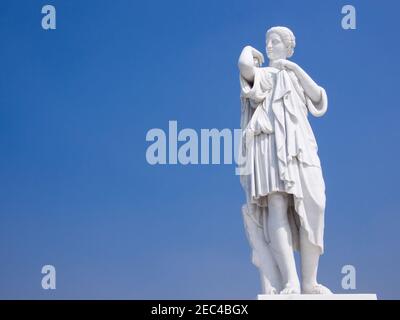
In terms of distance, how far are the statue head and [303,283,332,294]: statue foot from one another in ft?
12.0

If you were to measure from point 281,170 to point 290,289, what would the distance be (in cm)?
176

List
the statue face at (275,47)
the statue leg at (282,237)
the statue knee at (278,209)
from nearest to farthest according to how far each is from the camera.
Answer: the statue leg at (282,237), the statue knee at (278,209), the statue face at (275,47)

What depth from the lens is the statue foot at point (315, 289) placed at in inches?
549

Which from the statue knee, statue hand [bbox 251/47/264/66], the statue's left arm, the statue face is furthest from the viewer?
the statue face

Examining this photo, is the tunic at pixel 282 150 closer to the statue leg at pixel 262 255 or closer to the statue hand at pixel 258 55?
the statue leg at pixel 262 255

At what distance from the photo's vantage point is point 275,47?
14.9 m

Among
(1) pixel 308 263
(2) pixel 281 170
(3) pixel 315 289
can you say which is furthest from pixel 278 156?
(3) pixel 315 289

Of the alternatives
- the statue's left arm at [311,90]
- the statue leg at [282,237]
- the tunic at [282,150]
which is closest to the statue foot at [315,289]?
the statue leg at [282,237]

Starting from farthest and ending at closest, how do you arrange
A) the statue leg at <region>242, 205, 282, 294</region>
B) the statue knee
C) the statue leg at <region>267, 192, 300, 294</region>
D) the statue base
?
the statue leg at <region>242, 205, 282, 294</region>, the statue knee, the statue leg at <region>267, 192, 300, 294</region>, the statue base

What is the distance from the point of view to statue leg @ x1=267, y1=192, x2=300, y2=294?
14.0 metres

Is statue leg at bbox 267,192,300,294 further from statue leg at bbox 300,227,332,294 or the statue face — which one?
the statue face

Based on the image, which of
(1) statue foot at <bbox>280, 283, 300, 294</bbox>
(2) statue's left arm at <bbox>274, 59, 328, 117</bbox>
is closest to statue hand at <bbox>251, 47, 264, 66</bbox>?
(2) statue's left arm at <bbox>274, 59, 328, 117</bbox>
